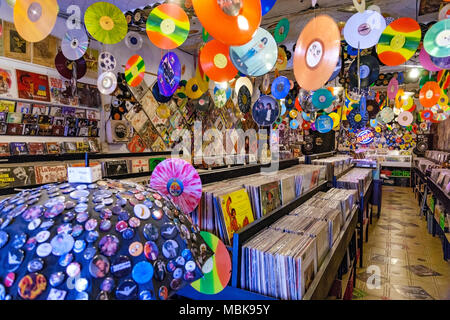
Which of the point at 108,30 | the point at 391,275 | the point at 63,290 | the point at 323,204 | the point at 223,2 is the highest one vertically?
the point at 108,30

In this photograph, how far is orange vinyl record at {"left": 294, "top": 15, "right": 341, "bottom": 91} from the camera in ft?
5.70

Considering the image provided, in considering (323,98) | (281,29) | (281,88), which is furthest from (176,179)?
(323,98)

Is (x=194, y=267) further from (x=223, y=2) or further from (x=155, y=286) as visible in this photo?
(x=223, y=2)

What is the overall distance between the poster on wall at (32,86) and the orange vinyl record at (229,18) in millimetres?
4034

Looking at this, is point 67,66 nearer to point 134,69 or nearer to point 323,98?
point 134,69

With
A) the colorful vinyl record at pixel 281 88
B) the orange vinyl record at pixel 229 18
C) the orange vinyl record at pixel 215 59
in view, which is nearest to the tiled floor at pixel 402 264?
the colorful vinyl record at pixel 281 88

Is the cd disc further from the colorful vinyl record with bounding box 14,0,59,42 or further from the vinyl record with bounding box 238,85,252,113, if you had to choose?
the colorful vinyl record with bounding box 14,0,59,42

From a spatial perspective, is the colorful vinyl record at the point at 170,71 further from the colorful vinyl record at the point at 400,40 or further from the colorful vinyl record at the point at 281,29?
the colorful vinyl record at the point at 400,40

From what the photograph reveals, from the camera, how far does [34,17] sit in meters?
2.00

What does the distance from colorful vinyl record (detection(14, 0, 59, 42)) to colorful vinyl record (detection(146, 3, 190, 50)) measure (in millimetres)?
768

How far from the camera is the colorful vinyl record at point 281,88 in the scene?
4020 millimetres
